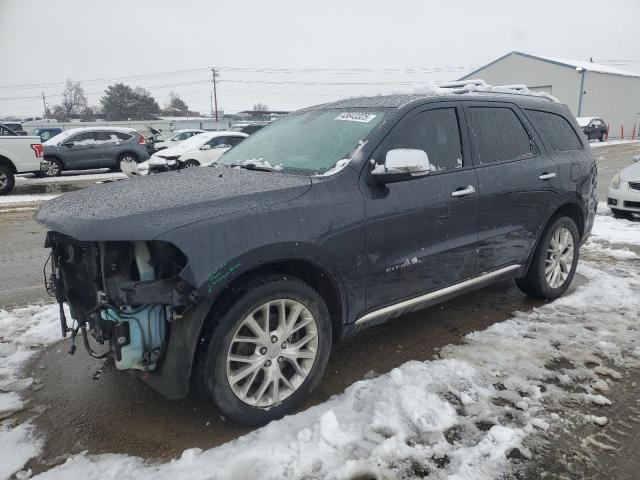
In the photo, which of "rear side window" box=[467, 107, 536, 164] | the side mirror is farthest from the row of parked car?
the side mirror

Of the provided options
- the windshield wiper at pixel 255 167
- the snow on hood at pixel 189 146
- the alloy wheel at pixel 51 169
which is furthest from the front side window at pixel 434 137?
the alloy wheel at pixel 51 169

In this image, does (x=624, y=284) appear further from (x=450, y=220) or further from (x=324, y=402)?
(x=324, y=402)

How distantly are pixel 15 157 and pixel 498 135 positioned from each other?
1221 cm

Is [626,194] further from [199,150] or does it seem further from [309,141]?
[199,150]

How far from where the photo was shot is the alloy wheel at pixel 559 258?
4469mm

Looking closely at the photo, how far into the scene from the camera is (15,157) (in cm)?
1223

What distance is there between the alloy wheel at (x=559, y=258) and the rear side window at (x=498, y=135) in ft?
2.85

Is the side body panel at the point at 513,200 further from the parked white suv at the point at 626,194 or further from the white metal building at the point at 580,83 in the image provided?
the white metal building at the point at 580,83

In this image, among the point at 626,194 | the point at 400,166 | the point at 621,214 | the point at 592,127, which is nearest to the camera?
the point at 400,166

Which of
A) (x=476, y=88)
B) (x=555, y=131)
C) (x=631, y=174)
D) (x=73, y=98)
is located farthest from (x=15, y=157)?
(x=73, y=98)

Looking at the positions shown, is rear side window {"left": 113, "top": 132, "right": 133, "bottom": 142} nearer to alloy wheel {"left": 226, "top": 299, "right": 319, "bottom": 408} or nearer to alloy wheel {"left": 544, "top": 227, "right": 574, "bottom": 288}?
alloy wheel {"left": 544, "top": 227, "right": 574, "bottom": 288}

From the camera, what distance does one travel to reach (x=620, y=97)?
1741 inches

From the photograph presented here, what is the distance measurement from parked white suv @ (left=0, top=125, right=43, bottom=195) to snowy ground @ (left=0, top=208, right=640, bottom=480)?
9671 millimetres

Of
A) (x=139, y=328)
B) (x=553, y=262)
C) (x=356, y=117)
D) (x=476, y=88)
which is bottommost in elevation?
(x=553, y=262)
